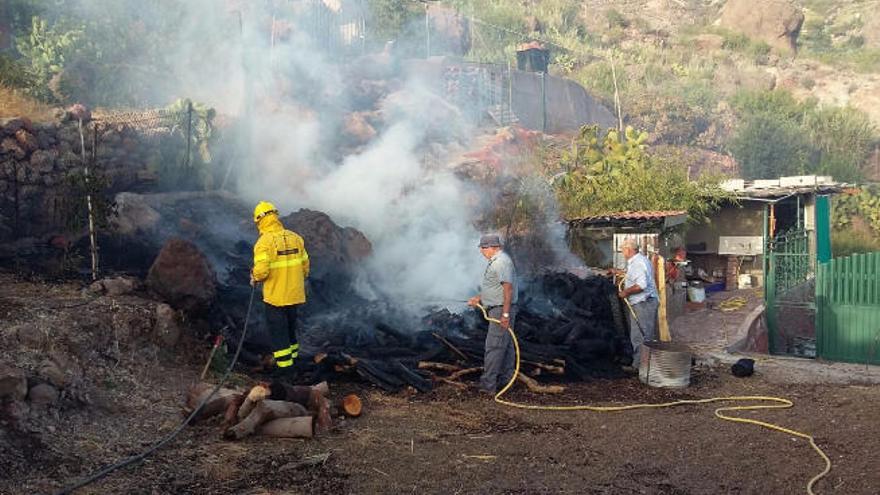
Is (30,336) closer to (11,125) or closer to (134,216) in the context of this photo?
(134,216)

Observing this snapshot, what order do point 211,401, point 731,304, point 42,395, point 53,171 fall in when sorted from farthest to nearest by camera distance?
point 731,304 < point 53,171 < point 211,401 < point 42,395

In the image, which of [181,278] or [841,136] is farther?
[841,136]

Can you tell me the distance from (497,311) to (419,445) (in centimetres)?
234

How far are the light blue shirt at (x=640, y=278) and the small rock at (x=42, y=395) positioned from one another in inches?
253

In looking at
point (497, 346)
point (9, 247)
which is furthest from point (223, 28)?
point (497, 346)

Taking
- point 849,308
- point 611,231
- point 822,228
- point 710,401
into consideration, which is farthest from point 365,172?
point 822,228

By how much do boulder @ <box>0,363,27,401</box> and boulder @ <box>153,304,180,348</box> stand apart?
1947 mm

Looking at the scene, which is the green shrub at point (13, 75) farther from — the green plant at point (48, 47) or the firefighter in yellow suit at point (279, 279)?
the firefighter in yellow suit at point (279, 279)

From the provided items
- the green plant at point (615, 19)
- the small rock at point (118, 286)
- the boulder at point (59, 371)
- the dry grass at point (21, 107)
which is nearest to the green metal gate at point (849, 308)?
the small rock at point (118, 286)

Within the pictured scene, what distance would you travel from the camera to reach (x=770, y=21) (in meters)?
48.2

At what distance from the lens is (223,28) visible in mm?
21562

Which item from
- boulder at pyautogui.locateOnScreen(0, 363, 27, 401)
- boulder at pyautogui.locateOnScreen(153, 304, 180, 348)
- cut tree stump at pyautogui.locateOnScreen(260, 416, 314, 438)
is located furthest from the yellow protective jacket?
boulder at pyautogui.locateOnScreen(0, 363, 27, 401)

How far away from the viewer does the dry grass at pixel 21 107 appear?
12648 mm

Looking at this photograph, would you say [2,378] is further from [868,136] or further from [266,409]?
[868,136]
